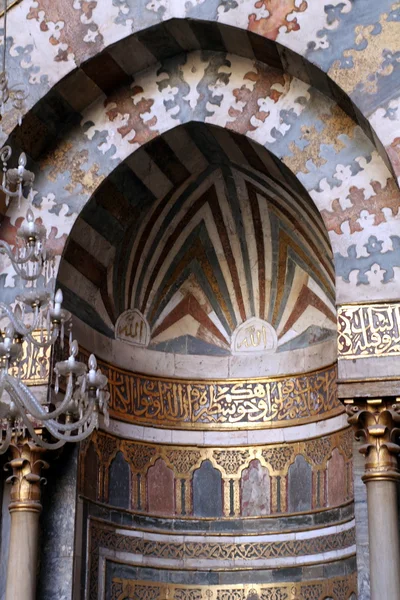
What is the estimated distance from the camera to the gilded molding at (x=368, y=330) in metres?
8.17

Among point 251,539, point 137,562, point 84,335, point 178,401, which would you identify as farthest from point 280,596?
point 84,335

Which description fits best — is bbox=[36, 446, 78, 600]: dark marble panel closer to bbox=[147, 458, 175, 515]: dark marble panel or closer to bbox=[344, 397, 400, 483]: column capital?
bbox=[147, 458, 175, 515]: dark marble panel

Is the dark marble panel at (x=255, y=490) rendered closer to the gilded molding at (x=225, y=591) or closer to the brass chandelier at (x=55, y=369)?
the gilded molding at (x=225, y=591)

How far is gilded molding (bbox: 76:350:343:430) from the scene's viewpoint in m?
9.77

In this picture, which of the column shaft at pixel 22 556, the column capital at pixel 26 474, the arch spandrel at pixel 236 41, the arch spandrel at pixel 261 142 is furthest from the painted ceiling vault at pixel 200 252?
the column shaft at pixel 22 556

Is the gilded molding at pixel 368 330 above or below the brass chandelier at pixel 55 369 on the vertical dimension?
above

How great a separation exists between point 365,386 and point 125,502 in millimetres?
2571

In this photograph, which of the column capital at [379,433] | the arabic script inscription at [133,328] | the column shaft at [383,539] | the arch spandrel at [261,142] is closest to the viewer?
the column shaft at [383,539]

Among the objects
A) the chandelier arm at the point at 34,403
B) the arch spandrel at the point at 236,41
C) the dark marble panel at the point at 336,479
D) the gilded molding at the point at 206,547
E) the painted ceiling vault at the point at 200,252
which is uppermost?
the arch spandrel at the point at 236,41

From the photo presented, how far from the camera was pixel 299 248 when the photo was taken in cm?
1007

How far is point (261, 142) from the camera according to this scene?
9.02 m

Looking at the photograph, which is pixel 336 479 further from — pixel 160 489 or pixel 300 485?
pixel 160 489

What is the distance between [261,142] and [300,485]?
109 inches

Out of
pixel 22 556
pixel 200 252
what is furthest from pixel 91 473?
Result: pixel 200 252
